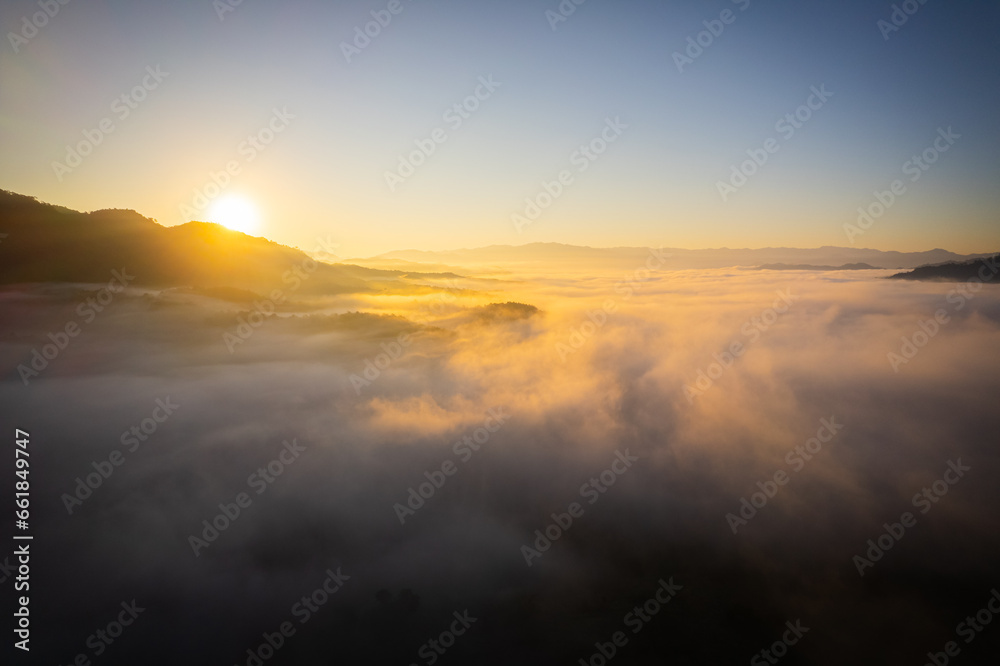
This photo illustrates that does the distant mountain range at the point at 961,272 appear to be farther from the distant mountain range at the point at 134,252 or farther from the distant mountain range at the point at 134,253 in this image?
the distant mountain range at the point at 134,253

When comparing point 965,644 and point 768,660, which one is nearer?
point 768,660

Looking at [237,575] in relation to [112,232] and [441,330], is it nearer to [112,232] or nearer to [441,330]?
[441,330]

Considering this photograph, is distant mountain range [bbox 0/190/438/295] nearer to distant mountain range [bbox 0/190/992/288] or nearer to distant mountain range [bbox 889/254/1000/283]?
distant mountain range [bbox 0/190/992/288]

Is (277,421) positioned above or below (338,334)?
below

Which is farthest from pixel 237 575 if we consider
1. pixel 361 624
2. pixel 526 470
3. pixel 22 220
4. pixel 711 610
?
pixel 22 220

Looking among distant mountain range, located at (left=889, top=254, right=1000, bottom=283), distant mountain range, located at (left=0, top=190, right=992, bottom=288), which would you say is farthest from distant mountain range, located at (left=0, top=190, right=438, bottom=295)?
distant mountain range, located at (left=889, top=254, right=1000, bottom=283)

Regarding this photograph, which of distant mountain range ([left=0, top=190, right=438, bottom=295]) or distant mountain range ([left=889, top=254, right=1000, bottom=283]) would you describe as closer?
distant mountain range ([left=0, top=190, right=438, bottom=295])

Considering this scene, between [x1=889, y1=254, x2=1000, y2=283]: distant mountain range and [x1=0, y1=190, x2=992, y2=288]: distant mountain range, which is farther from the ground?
[x1=0, y1=190, x2=992, y2=288]: distant mountain range

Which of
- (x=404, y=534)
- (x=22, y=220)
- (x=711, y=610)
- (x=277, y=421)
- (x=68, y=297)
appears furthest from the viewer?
(x=22, y=220)

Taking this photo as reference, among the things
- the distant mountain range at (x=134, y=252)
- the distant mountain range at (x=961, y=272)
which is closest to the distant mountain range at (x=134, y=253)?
the distant mountain range at (x=134, y=252)

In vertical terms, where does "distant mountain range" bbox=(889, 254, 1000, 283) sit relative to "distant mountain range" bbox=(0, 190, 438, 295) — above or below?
below
